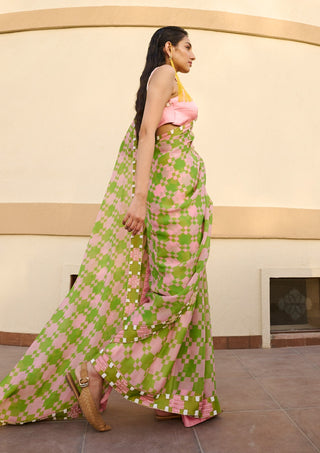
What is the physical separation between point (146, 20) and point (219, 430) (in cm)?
330

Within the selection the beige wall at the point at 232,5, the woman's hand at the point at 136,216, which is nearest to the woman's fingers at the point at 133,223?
the woman's hand at the point at 136,216

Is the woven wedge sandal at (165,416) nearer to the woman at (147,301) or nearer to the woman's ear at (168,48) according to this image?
the woman at (147,301)

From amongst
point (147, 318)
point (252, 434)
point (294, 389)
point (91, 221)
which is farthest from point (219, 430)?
point (91, 221)

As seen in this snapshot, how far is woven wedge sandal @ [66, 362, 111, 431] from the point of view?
52.0 inches

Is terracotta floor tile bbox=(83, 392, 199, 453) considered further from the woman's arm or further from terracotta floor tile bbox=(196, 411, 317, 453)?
the woman's arm

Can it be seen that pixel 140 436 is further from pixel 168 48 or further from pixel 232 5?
pixel 232 5

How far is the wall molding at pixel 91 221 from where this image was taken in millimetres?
2861

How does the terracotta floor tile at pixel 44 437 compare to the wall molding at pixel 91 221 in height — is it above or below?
below

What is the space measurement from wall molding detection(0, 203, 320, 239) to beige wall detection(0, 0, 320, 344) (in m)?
0.06

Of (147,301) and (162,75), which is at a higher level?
(162,75)

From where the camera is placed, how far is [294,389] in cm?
189

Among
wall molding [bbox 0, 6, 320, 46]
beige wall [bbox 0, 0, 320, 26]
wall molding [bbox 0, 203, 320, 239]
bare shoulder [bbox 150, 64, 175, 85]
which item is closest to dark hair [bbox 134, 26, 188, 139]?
bare shoulder [bbox 150, 64, 175, 85]

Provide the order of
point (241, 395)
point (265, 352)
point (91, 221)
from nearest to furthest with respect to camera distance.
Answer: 1. point (241, 395)
2. point (265, 352)
3. point (91, 221)

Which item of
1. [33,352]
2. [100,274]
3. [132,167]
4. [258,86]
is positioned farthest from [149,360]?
[258,86]
